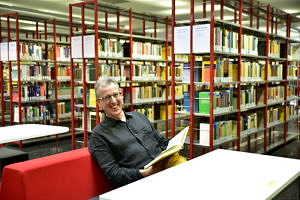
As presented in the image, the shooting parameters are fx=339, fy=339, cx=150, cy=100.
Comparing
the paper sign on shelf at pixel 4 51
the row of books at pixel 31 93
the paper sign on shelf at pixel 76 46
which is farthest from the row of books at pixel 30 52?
the paper sign on shelf at pixel 76 46

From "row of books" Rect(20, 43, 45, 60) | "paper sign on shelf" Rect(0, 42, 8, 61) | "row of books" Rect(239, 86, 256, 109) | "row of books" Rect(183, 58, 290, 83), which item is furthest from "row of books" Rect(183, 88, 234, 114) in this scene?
"paper sign on shelf" Rect(0, 42, 8, 61)

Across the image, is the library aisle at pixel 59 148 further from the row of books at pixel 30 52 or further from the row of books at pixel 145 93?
the row of books at pixel 30 52

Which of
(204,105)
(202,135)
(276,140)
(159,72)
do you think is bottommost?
(276,140)

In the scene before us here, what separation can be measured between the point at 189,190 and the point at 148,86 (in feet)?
16.7

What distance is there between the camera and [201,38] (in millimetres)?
4445

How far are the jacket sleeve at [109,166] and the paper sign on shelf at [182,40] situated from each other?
2503 mm

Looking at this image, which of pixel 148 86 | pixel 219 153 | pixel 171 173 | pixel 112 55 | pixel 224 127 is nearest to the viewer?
pixel 171 173

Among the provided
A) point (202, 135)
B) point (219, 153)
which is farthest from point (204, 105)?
point (219, 153)

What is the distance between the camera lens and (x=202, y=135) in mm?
4641

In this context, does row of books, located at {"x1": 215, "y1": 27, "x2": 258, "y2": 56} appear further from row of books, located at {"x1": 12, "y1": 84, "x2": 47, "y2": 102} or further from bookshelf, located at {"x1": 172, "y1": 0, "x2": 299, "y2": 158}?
row of books, located at {"x1": 12, "y1": 84, "x2": 47, "y2": 102}

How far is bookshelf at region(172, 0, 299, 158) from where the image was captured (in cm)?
451

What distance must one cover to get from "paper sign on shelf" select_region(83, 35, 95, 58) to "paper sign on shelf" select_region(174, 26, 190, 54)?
1.44 metres

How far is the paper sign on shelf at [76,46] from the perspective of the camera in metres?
5.56

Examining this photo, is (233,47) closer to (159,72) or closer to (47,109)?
(159,72)
